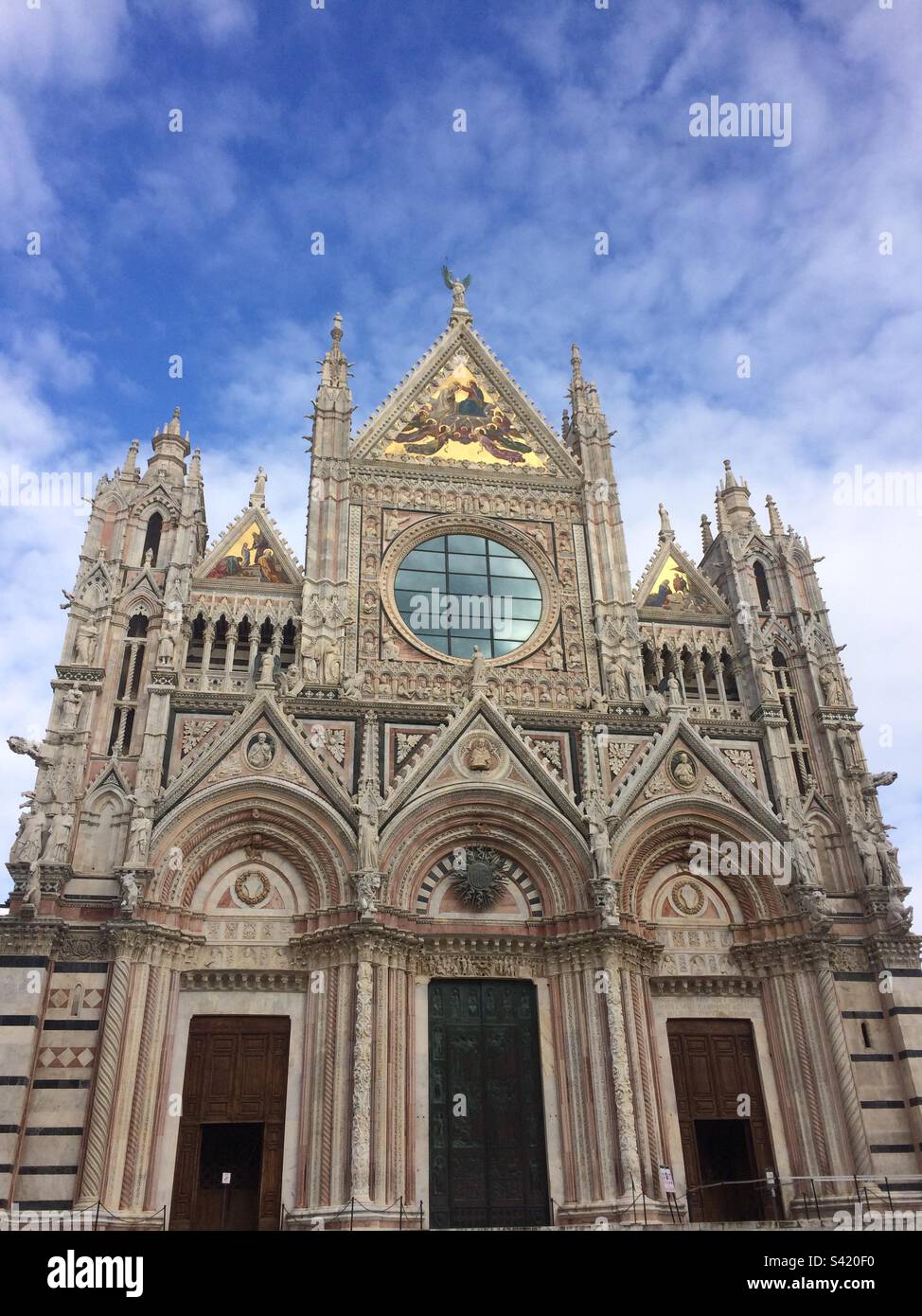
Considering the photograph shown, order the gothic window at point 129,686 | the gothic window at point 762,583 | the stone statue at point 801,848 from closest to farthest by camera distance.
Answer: the stone statue at point 801,848
the gothic window at point 129,686
the gothic window at point 762,583

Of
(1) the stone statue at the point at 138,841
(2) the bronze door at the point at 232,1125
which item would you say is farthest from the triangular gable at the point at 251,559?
(2) the bronze door at the point at 232,1125

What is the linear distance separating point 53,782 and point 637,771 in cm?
1142

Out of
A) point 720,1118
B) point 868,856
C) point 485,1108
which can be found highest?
point 868,856

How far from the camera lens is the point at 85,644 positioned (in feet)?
68.5

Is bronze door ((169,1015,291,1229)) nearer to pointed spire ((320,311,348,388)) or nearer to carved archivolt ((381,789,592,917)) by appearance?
carved archivolt ((381,789,592,917))

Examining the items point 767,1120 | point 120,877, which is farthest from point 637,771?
point 120,877

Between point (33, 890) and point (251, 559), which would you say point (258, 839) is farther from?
point (251, 559)

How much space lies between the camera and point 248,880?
1952 cm

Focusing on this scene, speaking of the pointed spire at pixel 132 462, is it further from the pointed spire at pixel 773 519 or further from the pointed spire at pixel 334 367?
the pointed spire at pixel 773 519

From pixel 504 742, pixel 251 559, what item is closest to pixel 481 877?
pixel 504 742

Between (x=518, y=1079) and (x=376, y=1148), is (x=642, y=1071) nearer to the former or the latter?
(x=518, y=1079)

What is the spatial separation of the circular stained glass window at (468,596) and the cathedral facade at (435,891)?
7 centimetres

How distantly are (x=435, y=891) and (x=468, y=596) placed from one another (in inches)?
284

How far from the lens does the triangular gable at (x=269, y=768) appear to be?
63.7 ft
